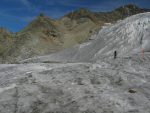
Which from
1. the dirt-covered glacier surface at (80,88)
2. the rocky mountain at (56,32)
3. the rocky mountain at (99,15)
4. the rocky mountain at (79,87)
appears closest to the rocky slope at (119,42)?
the rocky mountain at (79,87)

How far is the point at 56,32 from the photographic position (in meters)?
61.2

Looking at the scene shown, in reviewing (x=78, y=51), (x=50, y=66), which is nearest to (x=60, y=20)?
(x=78, y=51)

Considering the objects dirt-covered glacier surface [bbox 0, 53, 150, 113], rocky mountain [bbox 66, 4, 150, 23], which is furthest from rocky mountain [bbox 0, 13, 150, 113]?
rocky mountain [bbox 66, 4, 150, 23]

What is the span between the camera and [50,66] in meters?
15.3

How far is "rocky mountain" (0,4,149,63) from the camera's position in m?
52.4

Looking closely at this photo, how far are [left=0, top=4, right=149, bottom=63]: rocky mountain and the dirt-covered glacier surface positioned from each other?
32451 millimetres

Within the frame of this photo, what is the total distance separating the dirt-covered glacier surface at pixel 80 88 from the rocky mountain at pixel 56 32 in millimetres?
32451

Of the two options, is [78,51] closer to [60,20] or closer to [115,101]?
[115,101]

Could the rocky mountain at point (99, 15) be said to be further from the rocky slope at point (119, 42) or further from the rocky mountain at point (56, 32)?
the rocky slope at point (119, 42)

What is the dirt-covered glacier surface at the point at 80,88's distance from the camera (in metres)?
11.6

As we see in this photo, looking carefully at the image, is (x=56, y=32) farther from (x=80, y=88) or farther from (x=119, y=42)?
(x=80, y=88)

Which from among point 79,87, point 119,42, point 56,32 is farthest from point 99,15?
point 79,87

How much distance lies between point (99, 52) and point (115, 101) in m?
10.2

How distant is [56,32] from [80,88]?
49.0 m
